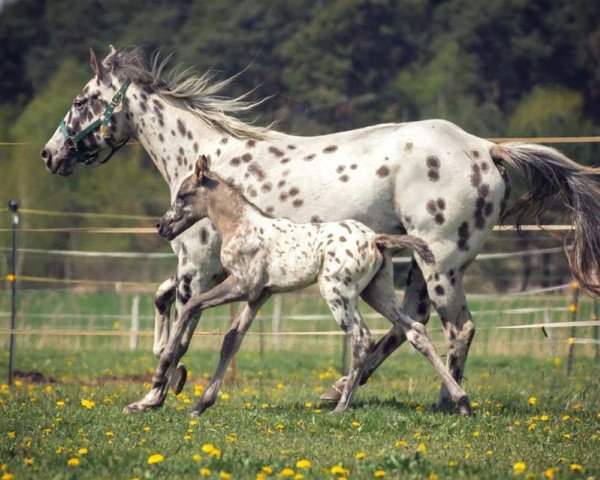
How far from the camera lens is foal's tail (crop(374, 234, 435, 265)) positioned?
306 inches

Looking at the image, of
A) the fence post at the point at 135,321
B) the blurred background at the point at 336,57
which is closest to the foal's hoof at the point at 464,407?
the fence post at the point at 135,321

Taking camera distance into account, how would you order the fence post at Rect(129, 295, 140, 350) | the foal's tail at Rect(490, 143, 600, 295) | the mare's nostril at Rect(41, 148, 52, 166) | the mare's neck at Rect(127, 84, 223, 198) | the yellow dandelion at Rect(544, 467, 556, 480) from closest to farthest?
the yellow dandelion at Rect(544, 467, 556, 480), the foal's tail at Rect(490, 143, 600, 295), the mare's neck at Rect(127, 84, 223, 198), the mare's nostril at Rect(41, 148, 52, 166), the fence post at Rect(129, 295, 140, 350)

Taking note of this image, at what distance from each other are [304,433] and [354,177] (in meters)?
1.95

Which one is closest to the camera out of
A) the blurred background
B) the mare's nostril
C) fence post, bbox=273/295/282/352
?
the mare's nostril

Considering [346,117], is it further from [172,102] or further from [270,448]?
[270,448]

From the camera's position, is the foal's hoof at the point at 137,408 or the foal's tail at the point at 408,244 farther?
the foal's hoof at the point at 137,408

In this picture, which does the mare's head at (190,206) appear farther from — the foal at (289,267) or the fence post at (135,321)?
the fence post at (135,321)

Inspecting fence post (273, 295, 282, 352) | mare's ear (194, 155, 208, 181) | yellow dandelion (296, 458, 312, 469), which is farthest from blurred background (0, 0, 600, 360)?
yellow dandelion (296, 458, 312, 469)

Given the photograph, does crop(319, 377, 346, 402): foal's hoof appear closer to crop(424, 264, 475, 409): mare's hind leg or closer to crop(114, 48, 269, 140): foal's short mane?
crop(424, 264, 475, 409): mare's hind leg

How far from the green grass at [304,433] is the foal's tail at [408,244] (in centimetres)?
96

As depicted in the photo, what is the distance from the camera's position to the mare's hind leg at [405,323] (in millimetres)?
7895

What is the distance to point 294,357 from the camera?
14734 millimetres

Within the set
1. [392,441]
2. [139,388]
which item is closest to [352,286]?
[392,441]

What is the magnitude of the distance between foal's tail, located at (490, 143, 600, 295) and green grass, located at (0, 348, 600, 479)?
3.21ft
